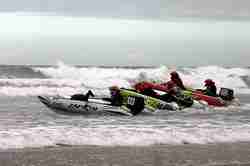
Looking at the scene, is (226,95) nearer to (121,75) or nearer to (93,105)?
(93,105)

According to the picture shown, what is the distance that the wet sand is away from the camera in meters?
7.09

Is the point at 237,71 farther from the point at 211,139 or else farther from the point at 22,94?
the point at 211,139

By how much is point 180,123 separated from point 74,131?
4.37 m

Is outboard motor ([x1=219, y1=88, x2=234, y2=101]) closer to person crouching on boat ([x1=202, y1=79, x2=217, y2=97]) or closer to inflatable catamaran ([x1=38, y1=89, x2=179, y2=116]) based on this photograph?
person crouching on boat ([x1=202, y1=79, x2=217, y2=97])

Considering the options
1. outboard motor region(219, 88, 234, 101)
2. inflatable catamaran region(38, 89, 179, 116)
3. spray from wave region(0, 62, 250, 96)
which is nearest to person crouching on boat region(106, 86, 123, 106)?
inflatable catamaran region(38, 89, 179, 116)

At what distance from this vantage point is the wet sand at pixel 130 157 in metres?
7.09

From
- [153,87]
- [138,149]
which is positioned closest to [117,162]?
[138,149]

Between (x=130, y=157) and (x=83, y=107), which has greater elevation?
(x=130, y=157)

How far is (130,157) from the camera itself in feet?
25.0

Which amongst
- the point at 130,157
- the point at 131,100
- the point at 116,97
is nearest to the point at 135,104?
the point at 131,100

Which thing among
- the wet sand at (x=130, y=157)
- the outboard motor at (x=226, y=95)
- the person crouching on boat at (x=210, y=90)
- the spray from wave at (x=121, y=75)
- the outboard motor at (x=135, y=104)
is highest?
the wet sand at (x=130, y=157)

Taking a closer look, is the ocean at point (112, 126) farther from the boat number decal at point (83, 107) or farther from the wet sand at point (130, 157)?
the wet sand at point (130, 157)

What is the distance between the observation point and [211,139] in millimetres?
10914

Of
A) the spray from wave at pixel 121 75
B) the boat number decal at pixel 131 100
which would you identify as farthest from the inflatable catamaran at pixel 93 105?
the spray from wave at pixel 121 75
